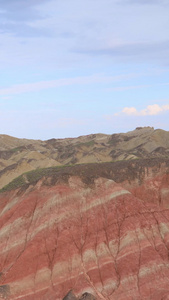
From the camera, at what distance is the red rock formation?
140ft

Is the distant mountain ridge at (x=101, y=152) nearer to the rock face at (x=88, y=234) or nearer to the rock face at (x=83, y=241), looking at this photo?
the rock face at (x=88, y=234)

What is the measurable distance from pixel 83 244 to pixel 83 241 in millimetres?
394

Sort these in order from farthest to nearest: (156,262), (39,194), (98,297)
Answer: (39,194) → (156,262) → (98,297)

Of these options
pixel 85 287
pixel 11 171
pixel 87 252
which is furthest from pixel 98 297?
pixel 11 171

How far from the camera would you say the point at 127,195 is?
5041 cm

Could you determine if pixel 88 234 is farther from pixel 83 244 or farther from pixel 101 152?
pixel 101 152

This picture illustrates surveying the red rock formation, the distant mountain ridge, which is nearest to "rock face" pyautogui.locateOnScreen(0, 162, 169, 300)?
the red rock formation

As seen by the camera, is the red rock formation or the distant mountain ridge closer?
the red rock formation

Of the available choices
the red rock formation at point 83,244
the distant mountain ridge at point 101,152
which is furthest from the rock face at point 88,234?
the distant mountain ridge at point 101,152

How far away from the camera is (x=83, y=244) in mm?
46250

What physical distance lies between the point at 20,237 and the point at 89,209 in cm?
784

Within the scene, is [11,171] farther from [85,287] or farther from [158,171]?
[85,287]

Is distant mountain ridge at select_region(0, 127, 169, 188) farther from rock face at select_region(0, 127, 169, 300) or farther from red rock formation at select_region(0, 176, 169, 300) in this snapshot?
red rock formation at select_region(0, 176, 169, 300)

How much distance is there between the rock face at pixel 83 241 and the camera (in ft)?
140
